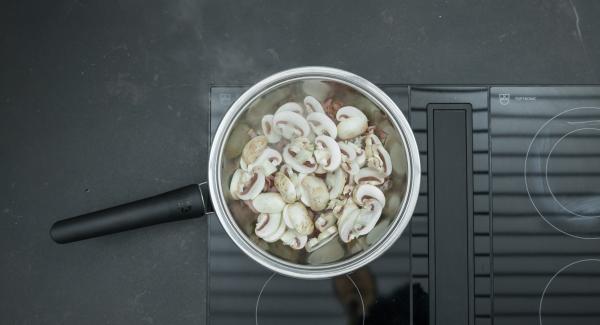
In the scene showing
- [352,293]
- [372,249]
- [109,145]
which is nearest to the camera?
[372,249]

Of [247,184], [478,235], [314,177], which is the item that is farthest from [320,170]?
[478,235]

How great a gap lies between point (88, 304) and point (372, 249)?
21.5 inches

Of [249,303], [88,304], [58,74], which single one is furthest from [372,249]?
[58,74]

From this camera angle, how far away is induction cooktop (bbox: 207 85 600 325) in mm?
859

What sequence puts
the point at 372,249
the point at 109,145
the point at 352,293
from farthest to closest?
the point at 109,145 → the point at 352,293 → the point at 372,249

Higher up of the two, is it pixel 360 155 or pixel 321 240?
pixel 360 155

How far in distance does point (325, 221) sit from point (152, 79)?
16.6 inches

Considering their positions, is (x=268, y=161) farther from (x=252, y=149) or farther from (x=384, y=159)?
(x=384, y=159)

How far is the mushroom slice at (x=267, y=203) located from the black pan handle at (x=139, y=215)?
8 cm

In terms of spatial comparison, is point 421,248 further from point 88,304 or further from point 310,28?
point 88,304

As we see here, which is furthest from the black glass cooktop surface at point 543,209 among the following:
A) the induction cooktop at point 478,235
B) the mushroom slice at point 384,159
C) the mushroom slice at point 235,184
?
the mushroom slice at point 235,184

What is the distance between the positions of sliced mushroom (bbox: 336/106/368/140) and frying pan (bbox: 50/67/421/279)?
10mm

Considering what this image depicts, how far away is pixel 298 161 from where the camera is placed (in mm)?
831

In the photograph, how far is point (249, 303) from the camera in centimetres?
88
